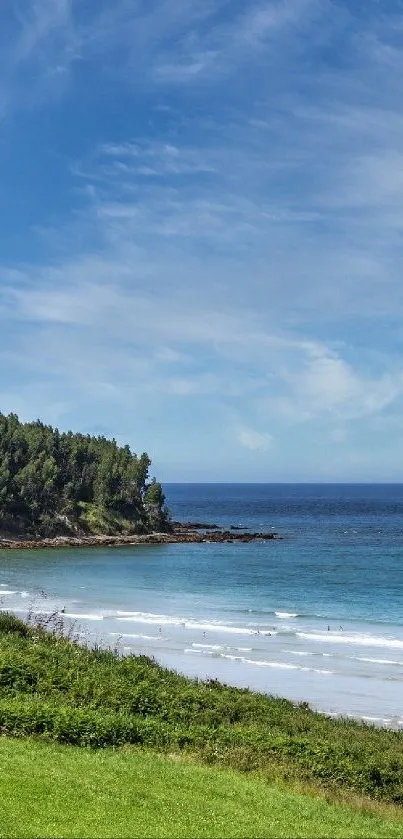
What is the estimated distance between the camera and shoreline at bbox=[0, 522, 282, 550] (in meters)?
91.0

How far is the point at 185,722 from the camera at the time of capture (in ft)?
67.5

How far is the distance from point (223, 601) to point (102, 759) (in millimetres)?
36674

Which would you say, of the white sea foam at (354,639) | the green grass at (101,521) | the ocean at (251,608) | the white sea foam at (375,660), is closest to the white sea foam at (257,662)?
the ocean at (251,608)

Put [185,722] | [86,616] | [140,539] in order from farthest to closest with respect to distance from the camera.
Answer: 1. [140,539]
2. [86,616]
3. [185,722]

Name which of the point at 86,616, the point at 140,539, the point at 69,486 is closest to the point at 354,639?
the point at 86,616

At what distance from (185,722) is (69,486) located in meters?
90.2

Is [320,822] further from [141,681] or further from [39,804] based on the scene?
[141,681]

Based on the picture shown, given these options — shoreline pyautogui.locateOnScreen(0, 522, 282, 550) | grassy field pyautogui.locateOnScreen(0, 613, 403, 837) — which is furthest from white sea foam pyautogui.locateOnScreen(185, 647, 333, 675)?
shoreline pyautogui.locateOnScreen(0, 522, 282, 550)

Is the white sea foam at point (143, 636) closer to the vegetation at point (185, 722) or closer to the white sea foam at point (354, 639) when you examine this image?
the white sea foam at point (354, 639)

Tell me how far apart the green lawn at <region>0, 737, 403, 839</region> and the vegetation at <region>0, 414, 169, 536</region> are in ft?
276

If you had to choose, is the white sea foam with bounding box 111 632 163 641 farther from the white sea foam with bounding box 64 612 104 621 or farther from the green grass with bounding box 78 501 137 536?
the green grass with bounding box 78 501 137 536

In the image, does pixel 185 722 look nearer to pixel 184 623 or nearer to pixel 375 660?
pixel 375 660

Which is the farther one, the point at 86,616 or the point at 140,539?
the point at 140,539

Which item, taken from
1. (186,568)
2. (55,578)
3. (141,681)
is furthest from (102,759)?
(186,568)
